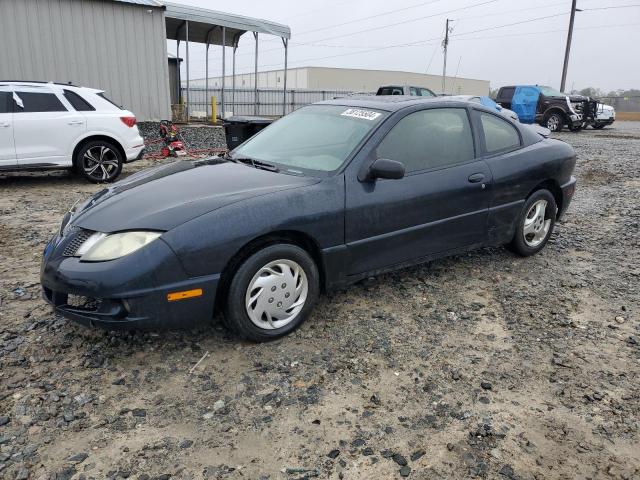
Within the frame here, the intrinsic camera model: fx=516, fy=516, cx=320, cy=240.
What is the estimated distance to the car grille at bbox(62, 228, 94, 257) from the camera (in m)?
2.96

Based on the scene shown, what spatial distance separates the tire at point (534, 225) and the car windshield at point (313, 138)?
5.97ft

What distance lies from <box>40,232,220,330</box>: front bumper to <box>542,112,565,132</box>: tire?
20516 mm

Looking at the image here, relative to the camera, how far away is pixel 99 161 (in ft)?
27.3

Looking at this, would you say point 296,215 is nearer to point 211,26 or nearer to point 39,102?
point 39,102

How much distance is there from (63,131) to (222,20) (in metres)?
10.6

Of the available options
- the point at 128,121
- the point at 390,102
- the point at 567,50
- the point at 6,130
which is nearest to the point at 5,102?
the point at 6,130

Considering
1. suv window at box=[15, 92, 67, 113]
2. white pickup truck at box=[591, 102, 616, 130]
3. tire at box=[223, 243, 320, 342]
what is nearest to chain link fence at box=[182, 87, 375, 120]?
white pickup truck at box=[591, 102, 616, 130]

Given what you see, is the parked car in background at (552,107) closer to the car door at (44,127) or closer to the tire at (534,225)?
the tire at (534,225)

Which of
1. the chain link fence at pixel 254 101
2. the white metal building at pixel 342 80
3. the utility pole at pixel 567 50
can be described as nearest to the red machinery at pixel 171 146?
the chain link fence at pixel 254 101

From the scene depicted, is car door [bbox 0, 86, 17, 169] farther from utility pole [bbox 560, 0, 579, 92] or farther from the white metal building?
the white metal building

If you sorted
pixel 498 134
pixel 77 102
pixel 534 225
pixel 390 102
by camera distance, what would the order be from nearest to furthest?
pixel 390 102 → pixel 498 134 → pixel 534 225 → pixel 77 102

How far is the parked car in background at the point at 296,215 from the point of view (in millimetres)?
2854

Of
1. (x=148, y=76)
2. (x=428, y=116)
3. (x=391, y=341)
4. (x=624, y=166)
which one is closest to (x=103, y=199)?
(x=391, y=341)

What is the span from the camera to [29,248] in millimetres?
5012
